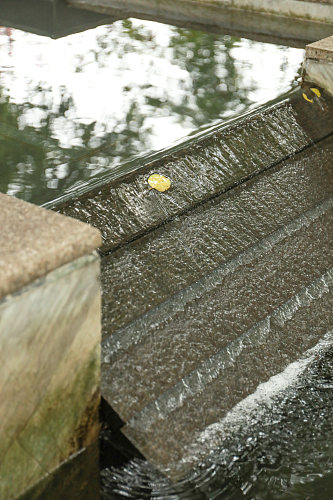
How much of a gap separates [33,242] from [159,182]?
5.01 ft

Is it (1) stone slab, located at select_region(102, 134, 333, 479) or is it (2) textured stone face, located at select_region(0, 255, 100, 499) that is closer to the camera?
(2) textured stone face, located at select_region(0, 255, 100, 499)

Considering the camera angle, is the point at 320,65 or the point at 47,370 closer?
the point at 47,370

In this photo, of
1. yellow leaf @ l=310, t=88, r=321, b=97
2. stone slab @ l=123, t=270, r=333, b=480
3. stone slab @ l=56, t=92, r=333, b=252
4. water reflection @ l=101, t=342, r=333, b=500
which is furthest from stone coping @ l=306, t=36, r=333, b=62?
water reflection @ l=101, t=342, r=333, b=500

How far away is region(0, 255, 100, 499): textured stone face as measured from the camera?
7.55 feet

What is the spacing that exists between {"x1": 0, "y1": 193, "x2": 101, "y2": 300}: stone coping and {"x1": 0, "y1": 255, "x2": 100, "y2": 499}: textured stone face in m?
0.05

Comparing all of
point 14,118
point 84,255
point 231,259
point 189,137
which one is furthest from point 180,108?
point 84,255

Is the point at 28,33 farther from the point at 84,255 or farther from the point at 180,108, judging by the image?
the point at 84,255

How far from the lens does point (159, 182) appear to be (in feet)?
12.3

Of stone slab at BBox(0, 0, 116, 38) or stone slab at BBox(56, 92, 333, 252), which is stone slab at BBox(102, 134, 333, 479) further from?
stone slab at BBox(0, 0, 116, 38)

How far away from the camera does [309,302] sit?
3.74 metres

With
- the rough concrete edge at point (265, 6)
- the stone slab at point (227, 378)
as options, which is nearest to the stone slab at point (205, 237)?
the stone slab at point (227, 378)

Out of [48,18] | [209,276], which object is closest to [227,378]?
[209,276]

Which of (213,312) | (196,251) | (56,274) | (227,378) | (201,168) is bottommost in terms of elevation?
(227,378)

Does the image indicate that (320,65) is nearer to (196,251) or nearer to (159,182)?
(159,182)
